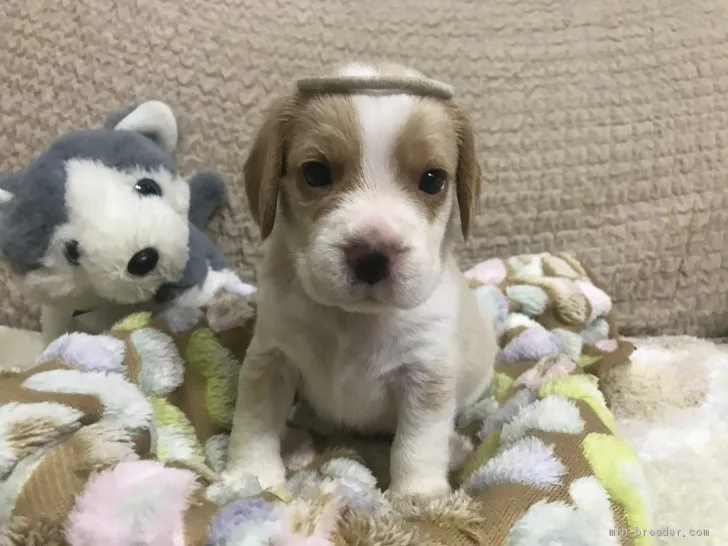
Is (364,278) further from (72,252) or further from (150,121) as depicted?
(150,121)

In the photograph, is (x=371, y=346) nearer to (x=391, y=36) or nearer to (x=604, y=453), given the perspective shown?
(x=604, y=453)

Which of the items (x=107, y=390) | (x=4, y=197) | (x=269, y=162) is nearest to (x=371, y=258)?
(x=269, y=162)

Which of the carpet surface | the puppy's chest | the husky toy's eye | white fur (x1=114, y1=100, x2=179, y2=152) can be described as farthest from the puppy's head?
the carpet surface

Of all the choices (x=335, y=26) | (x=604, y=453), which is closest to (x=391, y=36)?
(x=335, y=26)

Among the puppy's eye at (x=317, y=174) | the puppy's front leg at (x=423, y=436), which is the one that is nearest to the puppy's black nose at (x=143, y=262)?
the puppy's eye at (x=317, y=174)

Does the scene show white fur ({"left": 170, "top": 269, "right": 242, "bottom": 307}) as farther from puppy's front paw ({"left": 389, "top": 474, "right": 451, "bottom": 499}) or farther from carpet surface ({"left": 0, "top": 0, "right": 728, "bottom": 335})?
puppy's front paw ({"left": 389, "top": 474, "right": 451, "bottom": 499})

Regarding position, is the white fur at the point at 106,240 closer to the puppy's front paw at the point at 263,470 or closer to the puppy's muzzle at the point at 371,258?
the puppy's front paw at the point at 263,470

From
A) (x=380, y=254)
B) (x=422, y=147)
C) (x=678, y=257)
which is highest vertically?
(x=422, y=147)
